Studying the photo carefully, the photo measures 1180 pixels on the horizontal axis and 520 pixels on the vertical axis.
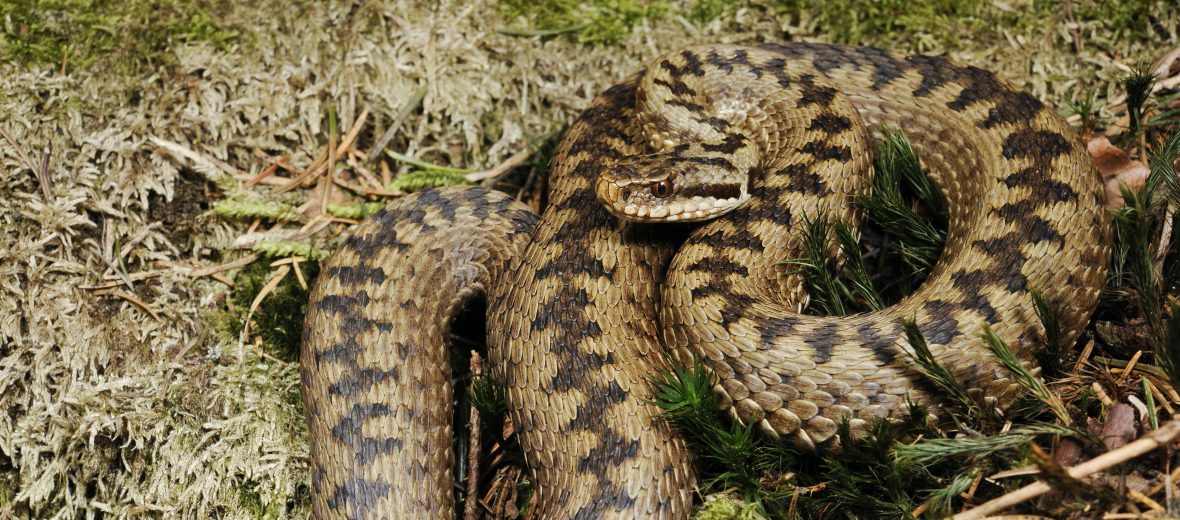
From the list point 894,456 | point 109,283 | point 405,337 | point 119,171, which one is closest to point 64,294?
point 109,283

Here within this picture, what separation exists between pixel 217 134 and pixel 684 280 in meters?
3.19

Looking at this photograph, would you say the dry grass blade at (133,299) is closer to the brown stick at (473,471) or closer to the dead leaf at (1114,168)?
the brown stick at (473,471)

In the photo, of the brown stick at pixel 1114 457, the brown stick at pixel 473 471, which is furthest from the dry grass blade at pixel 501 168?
the brown stick at pixel 1114 457

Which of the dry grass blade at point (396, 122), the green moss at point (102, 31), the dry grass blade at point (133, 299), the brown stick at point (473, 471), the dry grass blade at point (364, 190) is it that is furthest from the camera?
the dry grass blade at point (396, 122)

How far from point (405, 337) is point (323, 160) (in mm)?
1568

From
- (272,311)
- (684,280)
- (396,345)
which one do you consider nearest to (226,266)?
(272,311)

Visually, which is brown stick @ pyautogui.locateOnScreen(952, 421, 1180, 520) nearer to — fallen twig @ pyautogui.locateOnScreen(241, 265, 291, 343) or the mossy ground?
the mossy ground

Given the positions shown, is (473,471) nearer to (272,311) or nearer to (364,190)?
(272,311)

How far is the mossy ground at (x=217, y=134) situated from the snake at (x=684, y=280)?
0.46 meters

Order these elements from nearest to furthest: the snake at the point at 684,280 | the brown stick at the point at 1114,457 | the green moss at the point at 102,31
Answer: the brown stick at the point at 1114,457 → the snake at the point at 684,280 → the green moss at the point at 102,31

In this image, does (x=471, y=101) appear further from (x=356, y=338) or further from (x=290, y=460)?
(x=290, y=460)

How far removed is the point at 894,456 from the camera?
3.78 m

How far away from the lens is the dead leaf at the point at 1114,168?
4781 mm

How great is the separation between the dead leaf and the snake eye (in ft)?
7.72
